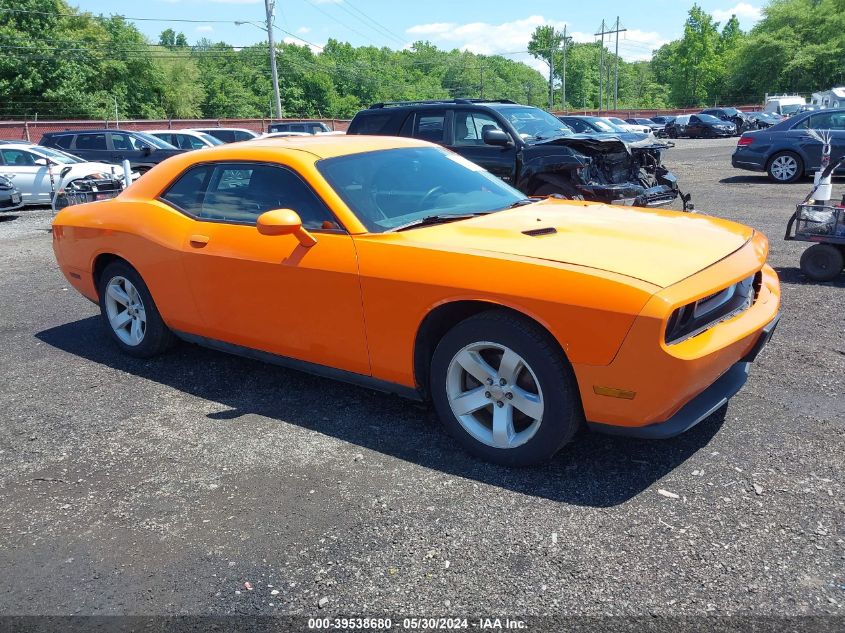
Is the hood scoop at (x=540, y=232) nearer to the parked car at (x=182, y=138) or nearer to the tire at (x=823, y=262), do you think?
the tire at (x=823, y=262)

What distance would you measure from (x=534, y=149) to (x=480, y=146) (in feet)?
3.00

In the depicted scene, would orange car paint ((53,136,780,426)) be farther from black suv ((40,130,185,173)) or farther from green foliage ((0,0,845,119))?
green foliage ((0,0,845,119))

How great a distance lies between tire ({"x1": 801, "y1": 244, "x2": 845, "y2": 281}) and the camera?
21.7 ft

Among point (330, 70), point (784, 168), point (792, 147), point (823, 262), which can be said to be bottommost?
point (823, 262)

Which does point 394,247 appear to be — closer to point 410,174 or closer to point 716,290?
point 410,174

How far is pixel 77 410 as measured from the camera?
4410 millimetres

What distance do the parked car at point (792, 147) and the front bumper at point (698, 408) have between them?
12.7 m

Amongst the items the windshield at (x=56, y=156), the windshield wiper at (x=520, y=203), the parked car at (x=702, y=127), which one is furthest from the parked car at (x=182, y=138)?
the parked car at (x=702, y=127)

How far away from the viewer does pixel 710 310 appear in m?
3.27

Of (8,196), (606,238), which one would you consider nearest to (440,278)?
(606,238)

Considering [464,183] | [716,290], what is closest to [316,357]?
[464,183]

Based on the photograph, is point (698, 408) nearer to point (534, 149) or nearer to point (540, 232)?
point (540, 232)

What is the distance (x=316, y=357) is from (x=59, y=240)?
2836mm

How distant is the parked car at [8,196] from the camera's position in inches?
518
